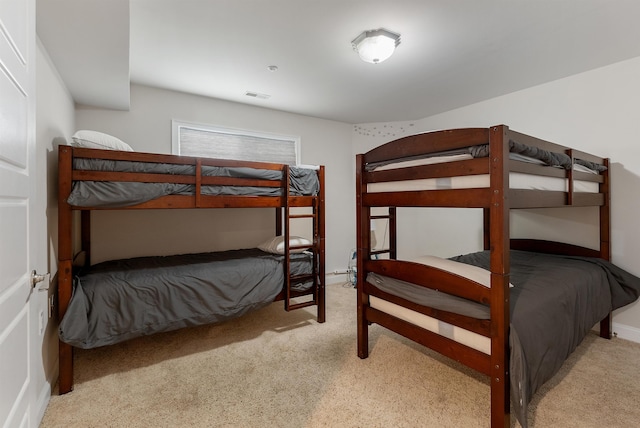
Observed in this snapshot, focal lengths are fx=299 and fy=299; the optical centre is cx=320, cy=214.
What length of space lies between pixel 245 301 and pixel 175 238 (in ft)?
4.45

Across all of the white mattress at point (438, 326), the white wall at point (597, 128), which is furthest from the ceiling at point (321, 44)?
the white mattress at point (438, 326)

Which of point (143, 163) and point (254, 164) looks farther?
point (254, 164)

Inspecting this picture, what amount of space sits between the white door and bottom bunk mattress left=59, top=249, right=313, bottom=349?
38.6 inches

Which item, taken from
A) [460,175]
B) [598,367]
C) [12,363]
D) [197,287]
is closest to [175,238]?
[197,287]

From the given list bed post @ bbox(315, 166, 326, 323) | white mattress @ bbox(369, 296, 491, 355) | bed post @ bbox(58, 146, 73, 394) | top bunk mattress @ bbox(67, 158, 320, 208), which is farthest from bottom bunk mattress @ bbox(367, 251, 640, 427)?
bed post @ bbox(58, 146, 73, 394)

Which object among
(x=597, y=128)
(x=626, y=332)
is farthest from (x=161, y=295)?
(x=597, y=128)

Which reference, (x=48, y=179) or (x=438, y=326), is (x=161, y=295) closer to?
(x=48, y=179)

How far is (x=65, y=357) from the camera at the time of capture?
1919 mm

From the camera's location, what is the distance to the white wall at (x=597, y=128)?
263 centimetres

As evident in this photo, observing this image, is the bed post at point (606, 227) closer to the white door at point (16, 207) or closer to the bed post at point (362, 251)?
the bed post at point (362, 251)

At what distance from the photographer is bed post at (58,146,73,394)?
1.90 m

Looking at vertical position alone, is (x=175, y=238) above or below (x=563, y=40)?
below

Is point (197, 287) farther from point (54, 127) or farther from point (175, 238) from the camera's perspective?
point (54, 127)

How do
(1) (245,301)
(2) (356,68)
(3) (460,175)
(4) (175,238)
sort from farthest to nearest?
(4) (175,238) < (2) (356,68) < (1) (245,301) < (3) (460,175)
